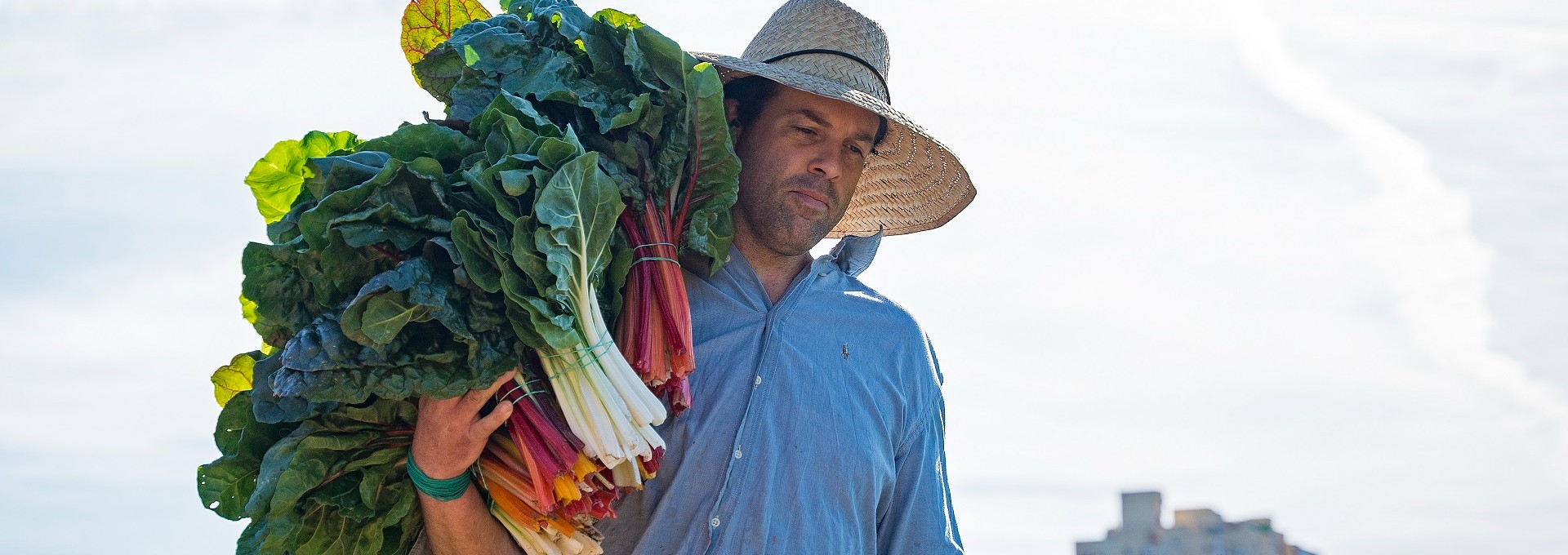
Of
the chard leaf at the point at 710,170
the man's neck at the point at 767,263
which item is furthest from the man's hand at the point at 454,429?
the man's neck at the point at 767,263

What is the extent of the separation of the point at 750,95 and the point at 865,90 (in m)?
0.33

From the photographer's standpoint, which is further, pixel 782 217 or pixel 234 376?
pixel 782 217

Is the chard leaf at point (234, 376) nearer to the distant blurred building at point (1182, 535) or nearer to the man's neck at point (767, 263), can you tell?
the man's neck at point (767, 263)

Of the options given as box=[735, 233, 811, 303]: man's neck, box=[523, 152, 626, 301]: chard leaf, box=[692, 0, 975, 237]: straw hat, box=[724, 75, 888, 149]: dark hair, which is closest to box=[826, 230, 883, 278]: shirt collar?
box=[735, 233, 811, 303]: man's neck

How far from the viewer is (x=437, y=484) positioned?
10.8 ft

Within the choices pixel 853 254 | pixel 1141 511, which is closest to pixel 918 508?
pixel 853 254

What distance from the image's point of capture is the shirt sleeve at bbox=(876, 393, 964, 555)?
3930 mm

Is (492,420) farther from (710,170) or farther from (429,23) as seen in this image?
(429,23)

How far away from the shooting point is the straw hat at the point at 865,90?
397cm

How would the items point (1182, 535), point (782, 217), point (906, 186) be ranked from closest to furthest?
point (782, 217) < point (906, 186) < point (1182, 535)

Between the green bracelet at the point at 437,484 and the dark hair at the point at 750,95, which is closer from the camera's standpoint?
the green bracelet at the point at 437,484

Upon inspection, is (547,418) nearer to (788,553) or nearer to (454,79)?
(788,553)

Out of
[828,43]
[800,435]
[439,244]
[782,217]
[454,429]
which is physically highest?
[828,43]

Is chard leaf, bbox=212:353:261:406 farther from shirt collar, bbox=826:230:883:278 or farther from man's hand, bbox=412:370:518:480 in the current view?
shirt collar, bbox=826:230:883:278
